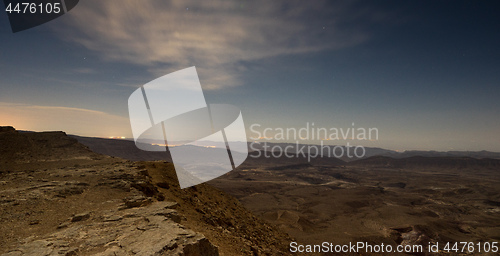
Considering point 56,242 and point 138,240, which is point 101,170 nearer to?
point 56,242

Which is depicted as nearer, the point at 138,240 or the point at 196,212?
the point at 138,240

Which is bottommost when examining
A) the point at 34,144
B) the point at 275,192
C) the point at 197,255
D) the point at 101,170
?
the point at 275,192

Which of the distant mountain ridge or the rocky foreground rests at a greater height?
the rocky foreground

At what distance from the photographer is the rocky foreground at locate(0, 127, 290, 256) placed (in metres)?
3.98

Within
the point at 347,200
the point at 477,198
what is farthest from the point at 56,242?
the point at 477,198

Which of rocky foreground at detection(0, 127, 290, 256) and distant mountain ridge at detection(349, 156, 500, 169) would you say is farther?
distant mountain ridge at detection(349, 156, 500, 169)

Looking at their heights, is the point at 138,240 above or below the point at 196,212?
above

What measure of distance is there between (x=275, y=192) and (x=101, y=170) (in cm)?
5502

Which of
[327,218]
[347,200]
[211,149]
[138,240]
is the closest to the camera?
[138,240]

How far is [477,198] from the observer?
5516 centimetres

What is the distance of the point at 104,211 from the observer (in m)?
5.60

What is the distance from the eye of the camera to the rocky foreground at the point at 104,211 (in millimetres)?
3977

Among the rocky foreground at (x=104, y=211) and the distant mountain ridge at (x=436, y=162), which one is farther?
the distant mountain ridge at (x=436, y=162)

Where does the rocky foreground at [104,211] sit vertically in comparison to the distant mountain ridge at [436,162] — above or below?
above
